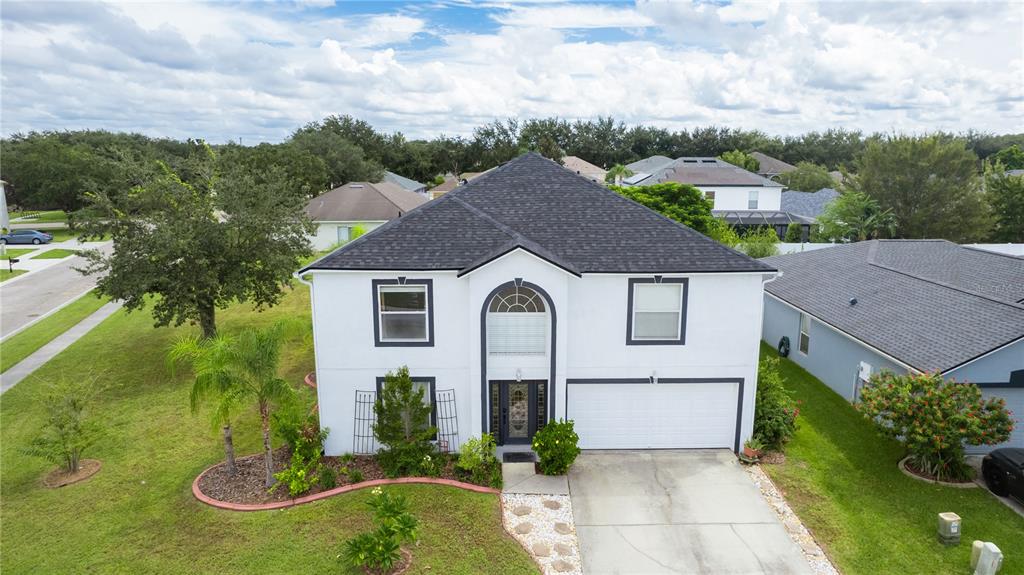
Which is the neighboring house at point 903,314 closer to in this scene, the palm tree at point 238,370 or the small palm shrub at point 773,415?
the small palm shrub at point 773,415

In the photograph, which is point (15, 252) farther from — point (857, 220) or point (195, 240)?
point (857, 220)

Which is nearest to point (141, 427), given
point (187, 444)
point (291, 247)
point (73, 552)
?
point (187, 444)

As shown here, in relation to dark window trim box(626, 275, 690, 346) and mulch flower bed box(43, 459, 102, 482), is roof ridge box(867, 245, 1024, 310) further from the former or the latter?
mulch flower bed box(43, 459, 102, 482)

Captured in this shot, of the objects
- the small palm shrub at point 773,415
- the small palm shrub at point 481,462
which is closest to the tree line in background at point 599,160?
the small palm shrub at point 481,462

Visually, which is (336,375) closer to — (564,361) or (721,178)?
(564,361)

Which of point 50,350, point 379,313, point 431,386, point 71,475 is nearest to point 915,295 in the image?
point 431,386

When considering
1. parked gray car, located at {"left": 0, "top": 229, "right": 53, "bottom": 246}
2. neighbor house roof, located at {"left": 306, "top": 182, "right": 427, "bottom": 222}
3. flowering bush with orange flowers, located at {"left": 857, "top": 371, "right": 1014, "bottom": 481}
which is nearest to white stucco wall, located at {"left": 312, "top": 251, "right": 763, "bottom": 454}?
flowering bush with orange flowers, located at {"left": 857, "top": 371, "right": 1014, "bottom": 481}
